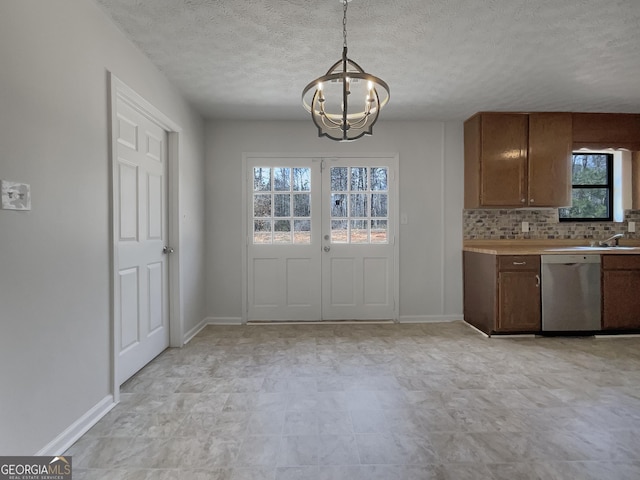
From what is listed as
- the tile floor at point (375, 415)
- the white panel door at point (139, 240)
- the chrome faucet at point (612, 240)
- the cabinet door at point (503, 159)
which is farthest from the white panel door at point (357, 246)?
the chrome faucet at point (612, 240)

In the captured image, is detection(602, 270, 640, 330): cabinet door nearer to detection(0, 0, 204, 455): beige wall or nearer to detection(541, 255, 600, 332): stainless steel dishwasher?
detection(541, 255, 600, 332): stainless steel dishwasher

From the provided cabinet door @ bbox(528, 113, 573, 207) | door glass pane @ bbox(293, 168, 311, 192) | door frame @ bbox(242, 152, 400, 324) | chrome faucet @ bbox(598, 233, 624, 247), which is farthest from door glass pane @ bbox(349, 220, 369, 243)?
chrome faucet @ bbox(598, 233, 624, 247)

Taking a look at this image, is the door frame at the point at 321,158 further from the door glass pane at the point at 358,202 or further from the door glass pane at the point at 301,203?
the door glass pane at the point at 301,203

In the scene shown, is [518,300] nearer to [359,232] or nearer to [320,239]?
[359,232]

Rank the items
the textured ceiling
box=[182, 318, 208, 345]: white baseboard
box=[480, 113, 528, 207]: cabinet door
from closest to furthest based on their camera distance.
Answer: the textured ceiling, box=[182, 318, 208, 345]: white baseboard, box=[480, 113, 528, 207]: cabinet door

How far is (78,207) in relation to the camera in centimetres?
186

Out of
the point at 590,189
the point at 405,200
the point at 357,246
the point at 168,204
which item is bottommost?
the point at 357,246

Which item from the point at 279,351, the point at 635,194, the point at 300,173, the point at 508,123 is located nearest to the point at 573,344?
the point at 635,194

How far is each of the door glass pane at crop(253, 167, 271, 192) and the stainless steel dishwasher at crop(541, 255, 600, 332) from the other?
3046mm

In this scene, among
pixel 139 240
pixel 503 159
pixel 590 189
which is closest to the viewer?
pixel 139 240

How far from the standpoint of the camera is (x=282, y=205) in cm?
421

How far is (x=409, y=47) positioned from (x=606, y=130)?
2936 mm

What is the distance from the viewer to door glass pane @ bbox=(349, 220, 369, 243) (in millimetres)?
4223

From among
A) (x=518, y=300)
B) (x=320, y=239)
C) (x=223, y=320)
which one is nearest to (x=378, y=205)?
(x=320, y=239)
